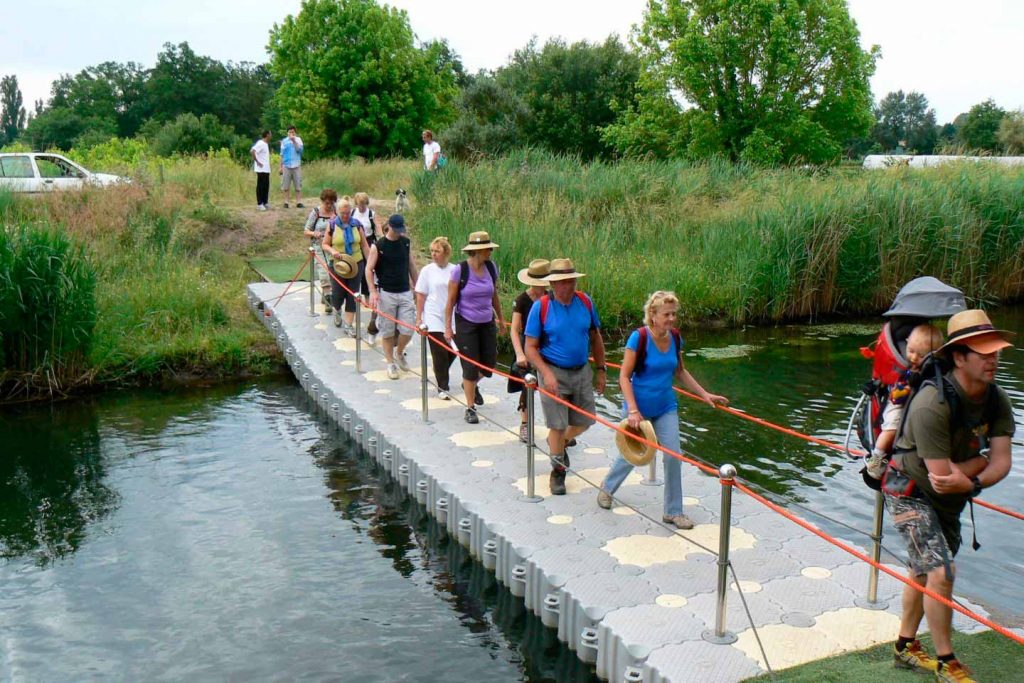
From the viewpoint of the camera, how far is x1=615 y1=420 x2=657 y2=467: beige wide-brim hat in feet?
20.9

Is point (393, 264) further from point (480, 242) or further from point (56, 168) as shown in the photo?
point (56, 168)

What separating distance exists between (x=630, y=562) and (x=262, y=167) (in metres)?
17.6

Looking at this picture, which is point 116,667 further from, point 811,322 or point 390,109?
point 390,109

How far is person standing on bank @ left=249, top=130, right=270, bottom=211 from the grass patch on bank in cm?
1800

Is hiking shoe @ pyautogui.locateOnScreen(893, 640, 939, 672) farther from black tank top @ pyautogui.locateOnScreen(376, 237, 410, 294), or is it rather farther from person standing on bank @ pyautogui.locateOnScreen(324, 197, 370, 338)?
person standing on bank @ pyautogui.locateOnScreen(324, 197, 370, 338)

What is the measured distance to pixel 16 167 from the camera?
2014 centimetres

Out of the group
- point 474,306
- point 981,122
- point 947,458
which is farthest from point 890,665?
point 981,122

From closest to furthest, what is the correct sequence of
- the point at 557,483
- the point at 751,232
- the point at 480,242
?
the point at 557,483 < the point at 480,242 < the point at 751,232

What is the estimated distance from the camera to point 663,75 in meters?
32.4

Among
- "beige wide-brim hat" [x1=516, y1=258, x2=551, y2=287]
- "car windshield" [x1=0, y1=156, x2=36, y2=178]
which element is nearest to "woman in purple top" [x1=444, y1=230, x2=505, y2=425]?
"beige wide-brim hat" [x1=516, y1=258, x2=551, y2=287]

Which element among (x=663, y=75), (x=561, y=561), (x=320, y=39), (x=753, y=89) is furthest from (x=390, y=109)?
(x=561, y=561)

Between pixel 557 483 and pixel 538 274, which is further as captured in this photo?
pixel 538 274

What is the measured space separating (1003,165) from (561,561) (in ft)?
67.5

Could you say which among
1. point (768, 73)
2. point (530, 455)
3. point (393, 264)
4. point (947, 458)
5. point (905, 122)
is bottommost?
point (530, 455)
